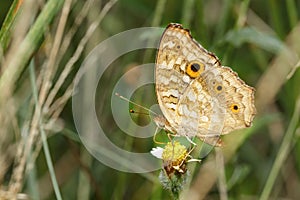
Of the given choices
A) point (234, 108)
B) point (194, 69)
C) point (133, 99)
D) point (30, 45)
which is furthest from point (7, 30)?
point (133, 99)

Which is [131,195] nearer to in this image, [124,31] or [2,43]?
[124,31]

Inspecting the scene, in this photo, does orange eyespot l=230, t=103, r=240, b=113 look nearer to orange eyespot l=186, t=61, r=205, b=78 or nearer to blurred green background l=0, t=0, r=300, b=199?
orange eyespot l=186, t=61, r=205, b=78

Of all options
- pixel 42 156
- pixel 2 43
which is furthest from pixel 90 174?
pixel 2 43

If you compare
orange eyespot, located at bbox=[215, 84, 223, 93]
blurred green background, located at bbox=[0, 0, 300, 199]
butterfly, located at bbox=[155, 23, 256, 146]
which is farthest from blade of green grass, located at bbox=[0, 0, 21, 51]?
orange eyespot, located at bbox=[215, 84, 223, 93]

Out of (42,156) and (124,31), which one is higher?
(124,31)

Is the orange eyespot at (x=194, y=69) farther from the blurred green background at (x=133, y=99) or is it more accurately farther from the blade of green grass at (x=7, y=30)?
the blade of green grass at (x=7, y=30)

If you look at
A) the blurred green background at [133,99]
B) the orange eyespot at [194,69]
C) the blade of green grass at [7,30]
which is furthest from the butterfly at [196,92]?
the blade of green grass at [7,30]
